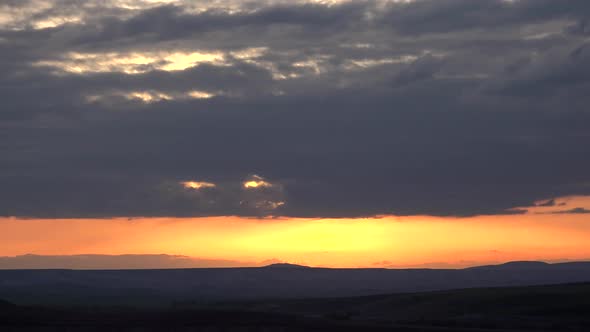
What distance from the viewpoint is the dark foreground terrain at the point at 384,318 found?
7106 cm

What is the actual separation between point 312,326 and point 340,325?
2.61 metres

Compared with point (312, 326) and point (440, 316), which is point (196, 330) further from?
point (440, 316)

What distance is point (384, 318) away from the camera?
300ft

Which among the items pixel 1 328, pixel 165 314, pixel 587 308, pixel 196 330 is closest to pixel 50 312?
pixel 165 314

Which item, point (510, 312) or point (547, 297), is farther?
point (547, 297)

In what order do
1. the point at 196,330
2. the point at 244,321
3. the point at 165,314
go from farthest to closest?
the point at 165,314, the point at 244,321, the point at 196,330

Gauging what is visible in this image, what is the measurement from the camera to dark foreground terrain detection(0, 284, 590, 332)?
7106 cm

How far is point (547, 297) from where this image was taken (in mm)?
106000

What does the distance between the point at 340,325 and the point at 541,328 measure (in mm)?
15192

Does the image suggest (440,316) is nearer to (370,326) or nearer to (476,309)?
(476,309)

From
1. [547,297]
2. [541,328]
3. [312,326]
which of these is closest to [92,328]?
[312,326]

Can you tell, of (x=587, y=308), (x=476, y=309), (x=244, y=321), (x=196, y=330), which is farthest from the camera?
(x=476, y=309)

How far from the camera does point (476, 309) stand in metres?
99.7

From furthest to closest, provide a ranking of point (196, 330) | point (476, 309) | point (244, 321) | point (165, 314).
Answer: point (476, 309) → point (165, 314) → point (244, 321) → point (196, 330)
